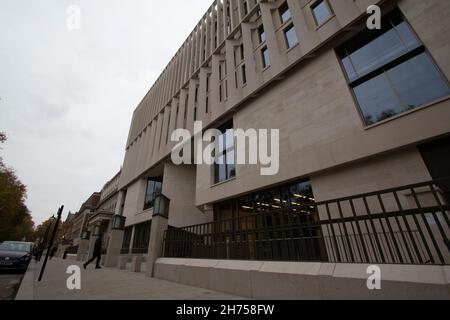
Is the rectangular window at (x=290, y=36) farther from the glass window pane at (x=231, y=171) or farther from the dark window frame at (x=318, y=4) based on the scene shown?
the glass window pane at (x=231, y=171)

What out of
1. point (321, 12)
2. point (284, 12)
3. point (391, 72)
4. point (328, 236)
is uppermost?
point (284, 12)

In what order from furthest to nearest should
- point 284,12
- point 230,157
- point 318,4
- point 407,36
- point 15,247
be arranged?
point 230,157, point 284,12, point 318,4, point 15,247, point 407,36

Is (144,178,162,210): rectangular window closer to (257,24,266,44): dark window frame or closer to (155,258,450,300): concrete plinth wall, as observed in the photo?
(155,258,450,300): concrete plinth wall

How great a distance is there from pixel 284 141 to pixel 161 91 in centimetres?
2166

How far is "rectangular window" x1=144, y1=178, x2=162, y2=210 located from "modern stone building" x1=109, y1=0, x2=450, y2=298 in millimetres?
7294

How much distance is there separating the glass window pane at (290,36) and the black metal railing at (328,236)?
29.9ft

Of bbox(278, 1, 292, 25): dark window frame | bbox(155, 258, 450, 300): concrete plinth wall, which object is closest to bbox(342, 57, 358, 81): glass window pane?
bbox(278, 1, 292, 25): dark window frame

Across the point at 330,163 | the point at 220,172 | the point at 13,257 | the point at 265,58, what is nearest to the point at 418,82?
the point at 330,163

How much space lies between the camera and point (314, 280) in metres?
3.95

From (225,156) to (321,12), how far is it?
9.52 metres

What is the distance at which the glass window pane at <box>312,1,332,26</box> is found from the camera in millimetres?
10062

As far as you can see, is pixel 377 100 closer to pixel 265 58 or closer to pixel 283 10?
pixel 265 58

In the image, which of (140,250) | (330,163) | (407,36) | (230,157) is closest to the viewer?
(407,36)

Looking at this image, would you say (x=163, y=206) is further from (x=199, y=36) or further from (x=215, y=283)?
(x=199, y=36)
